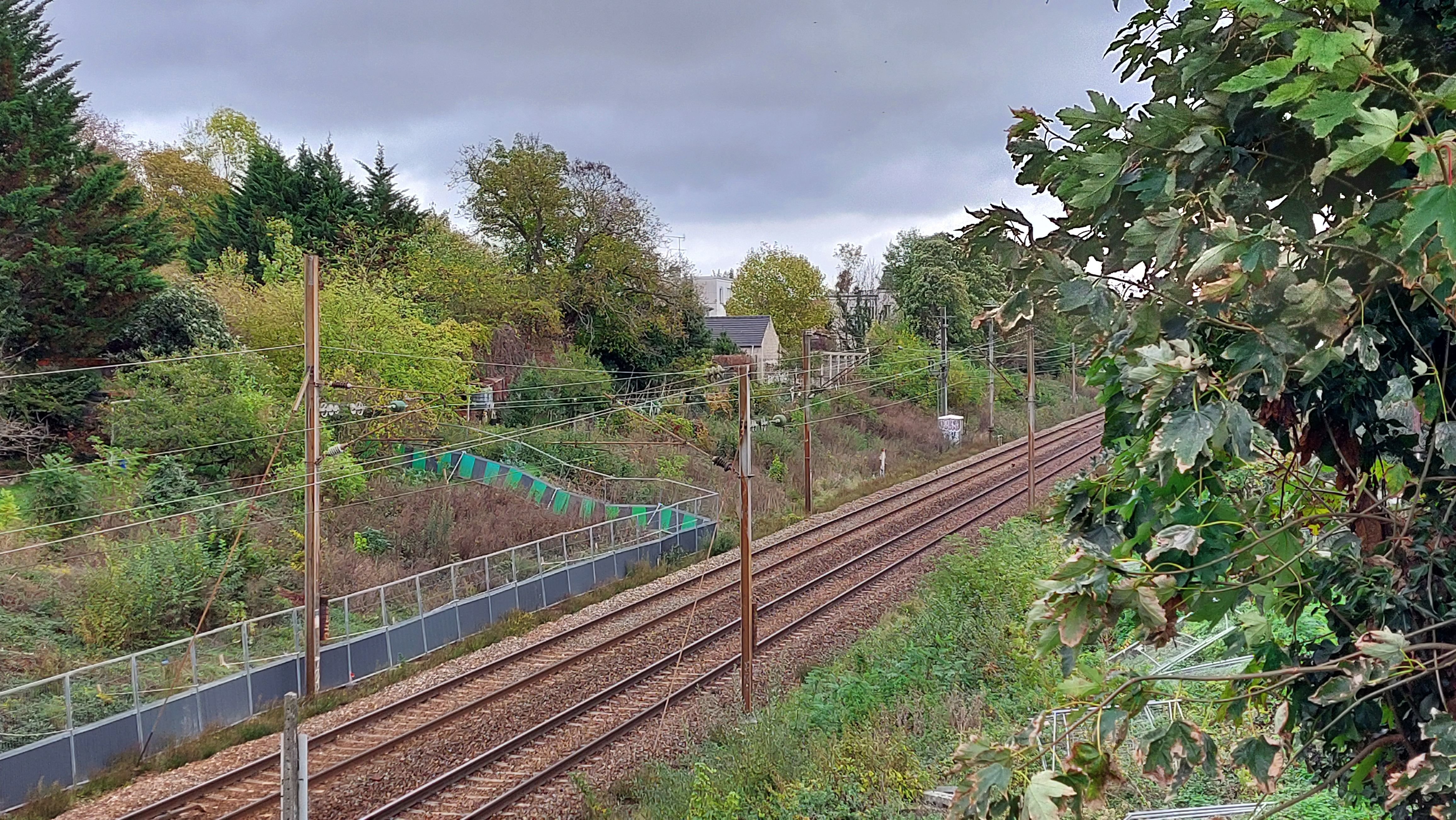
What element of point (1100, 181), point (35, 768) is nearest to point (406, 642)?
point (35, 768)

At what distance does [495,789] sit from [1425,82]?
37.8 feet

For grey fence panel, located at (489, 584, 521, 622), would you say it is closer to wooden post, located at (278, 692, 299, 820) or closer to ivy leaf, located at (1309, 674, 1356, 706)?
wooden post, located at (278, 692, 299, 820)

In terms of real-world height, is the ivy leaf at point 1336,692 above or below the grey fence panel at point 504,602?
above

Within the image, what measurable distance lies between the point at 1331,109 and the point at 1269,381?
1.84ft

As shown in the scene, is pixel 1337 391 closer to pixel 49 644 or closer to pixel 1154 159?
pixel 1154 159

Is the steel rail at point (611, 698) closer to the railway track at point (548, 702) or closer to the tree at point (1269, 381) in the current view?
the railway track at point (548, 702)

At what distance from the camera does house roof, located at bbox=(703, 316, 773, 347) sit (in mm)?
48875

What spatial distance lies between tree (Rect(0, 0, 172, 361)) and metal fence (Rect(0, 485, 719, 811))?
11265 millimetres

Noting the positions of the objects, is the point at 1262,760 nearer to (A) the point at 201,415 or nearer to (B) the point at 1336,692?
(B) the point at 1336,692

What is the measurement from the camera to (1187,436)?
1.67 metres

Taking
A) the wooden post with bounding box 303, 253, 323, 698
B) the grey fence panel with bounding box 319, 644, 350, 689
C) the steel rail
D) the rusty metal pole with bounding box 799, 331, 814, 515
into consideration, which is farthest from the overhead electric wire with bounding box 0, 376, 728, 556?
the rusty metal pole with bounding box 799, 331, 814, 515

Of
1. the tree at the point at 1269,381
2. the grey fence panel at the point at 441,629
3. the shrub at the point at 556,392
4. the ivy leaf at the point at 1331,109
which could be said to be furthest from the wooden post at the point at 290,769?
the shrub at the point at 556,392

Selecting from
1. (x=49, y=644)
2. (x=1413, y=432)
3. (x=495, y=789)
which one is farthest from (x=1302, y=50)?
(x=49, y=644)

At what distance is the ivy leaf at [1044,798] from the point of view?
1.71 m
